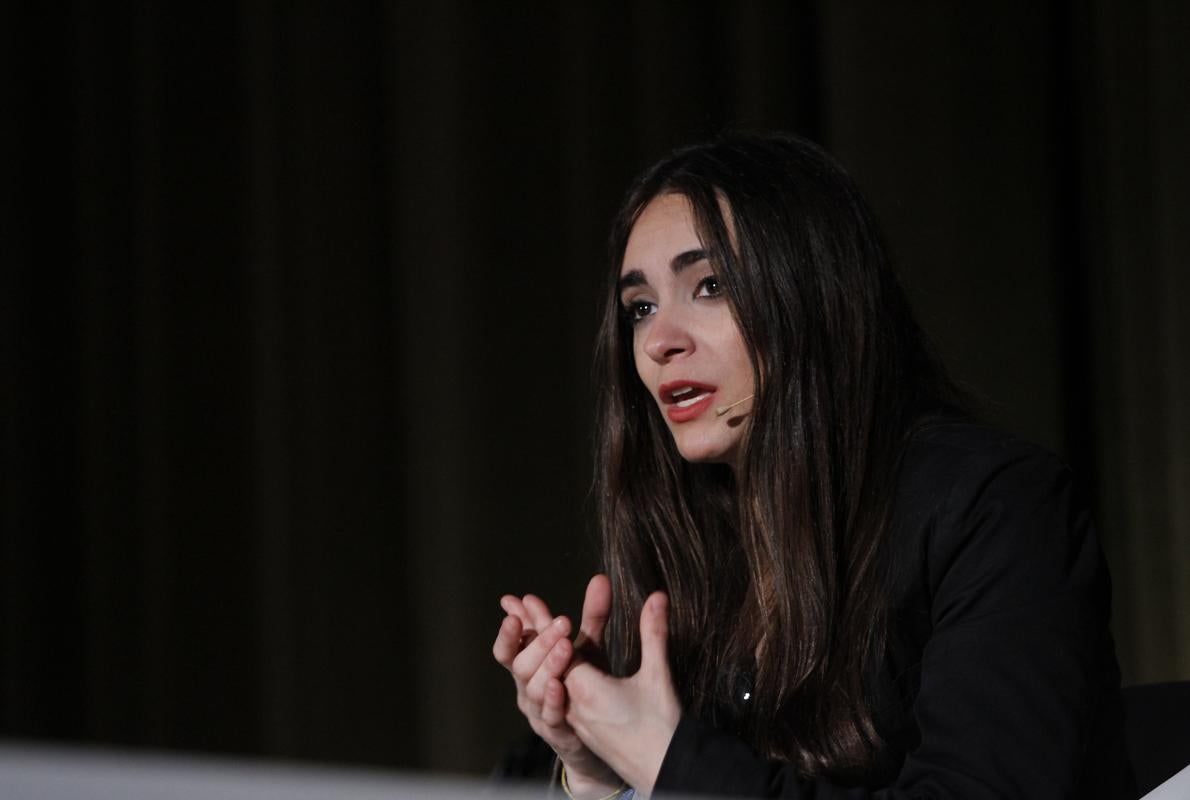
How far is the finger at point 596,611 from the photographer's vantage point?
3.54ft

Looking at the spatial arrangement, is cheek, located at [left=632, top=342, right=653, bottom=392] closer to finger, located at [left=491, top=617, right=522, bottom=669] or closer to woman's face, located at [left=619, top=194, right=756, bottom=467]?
woman's face, located at [left=619, top=194, right=756, bottom=467]

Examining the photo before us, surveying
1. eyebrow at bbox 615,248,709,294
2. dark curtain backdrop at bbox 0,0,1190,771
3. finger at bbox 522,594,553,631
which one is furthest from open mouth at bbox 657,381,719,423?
dark curtain backdrop at bbox 0,0,1190,771

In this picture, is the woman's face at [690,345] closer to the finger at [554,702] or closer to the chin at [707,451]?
the chin at [707,451]

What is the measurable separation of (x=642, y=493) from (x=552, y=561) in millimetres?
1198

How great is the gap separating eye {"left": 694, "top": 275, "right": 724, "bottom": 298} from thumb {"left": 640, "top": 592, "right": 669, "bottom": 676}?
34 cm

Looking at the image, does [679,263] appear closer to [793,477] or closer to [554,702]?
[793,477]

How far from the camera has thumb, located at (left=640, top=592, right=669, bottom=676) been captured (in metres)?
0.93

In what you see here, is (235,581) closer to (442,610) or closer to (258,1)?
(442,610)

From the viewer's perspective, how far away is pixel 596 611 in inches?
42.9

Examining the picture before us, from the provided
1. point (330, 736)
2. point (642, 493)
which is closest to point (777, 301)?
point (642, 493)

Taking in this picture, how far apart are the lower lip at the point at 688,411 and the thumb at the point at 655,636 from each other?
0.27 metres

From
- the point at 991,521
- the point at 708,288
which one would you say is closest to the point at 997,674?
the point at 991,521

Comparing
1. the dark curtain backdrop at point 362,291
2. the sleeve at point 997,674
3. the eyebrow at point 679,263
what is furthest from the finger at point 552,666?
the dark curtain backdrop at point 362,291

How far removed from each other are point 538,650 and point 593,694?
74mm
